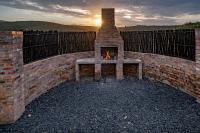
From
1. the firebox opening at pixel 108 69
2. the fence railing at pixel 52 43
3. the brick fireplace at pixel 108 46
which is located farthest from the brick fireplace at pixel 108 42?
the fence railing at pixel 52 43

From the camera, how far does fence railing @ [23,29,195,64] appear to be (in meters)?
8.30

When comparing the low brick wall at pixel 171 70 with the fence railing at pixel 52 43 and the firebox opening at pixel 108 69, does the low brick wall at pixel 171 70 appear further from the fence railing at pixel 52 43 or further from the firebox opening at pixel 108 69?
the fence railing at pixel 52 43

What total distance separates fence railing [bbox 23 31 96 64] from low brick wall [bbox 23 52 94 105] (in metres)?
0.25

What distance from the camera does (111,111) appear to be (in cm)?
700

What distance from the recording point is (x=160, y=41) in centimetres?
1078

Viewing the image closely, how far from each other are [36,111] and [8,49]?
216 cm

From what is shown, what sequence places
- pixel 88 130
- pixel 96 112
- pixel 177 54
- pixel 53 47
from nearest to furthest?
1. pixel 88 130
2. pixel 96 112
3. pixel 177 54
4. pixel 53 47

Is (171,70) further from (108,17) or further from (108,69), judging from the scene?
(108,17)

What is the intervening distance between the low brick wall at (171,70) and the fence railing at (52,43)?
9.07ft

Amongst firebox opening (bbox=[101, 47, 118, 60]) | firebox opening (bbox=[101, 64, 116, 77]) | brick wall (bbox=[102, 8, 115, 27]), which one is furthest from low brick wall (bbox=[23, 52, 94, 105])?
brick wall (bbox=[102, 8, 115, 27])

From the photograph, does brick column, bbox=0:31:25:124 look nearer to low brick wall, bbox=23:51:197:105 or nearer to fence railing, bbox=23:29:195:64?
low brick wall, bbox=23:51:197:105

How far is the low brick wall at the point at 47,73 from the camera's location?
7691 millimetres

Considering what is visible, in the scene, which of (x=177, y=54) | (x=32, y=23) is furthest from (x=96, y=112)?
(x=32, y=23)

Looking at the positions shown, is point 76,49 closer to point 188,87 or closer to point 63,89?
point 63,89
